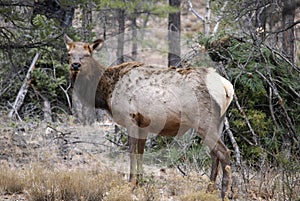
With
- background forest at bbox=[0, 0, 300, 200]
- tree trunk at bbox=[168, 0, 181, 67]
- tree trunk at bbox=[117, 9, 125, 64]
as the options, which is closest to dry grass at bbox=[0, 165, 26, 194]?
background forest at bbox=[0, 0, 300, 200]

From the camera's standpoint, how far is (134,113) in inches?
273

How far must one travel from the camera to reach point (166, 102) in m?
6.86

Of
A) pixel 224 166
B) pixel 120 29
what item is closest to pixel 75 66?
pixel 224 166

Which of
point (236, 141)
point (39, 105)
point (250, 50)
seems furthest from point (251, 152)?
point (39, 105)

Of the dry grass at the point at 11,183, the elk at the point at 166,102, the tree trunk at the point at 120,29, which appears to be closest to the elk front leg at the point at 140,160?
the elk at the point at 166,102

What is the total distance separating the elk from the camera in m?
6.79

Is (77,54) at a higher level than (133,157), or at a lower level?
higher

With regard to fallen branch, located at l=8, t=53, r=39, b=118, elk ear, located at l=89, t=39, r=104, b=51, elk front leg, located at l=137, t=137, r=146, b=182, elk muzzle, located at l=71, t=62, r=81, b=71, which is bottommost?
elk front leg, located at l=137, t=137, r=146, b=182

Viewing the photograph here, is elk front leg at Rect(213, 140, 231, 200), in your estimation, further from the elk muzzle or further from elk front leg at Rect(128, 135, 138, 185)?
the elk muzzle

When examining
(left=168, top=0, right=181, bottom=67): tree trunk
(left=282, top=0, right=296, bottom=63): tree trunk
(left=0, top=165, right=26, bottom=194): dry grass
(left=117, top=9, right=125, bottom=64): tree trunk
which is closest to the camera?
(left=0, top=165, right=26, bottom=194): dry grass

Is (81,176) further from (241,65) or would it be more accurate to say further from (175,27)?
(175,27)

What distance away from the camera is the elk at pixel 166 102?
22.3ft

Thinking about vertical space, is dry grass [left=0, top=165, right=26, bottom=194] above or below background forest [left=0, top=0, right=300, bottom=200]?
below

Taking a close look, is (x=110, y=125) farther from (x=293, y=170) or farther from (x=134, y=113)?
(x=293, y=170)
